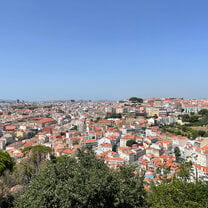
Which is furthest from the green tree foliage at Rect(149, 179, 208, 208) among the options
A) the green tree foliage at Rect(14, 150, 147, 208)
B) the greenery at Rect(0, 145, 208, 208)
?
the green tree foliage at Rect(14, 150, 147, 208)

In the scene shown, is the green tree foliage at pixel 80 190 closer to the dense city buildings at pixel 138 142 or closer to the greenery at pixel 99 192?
the greenery at pixel 99 192

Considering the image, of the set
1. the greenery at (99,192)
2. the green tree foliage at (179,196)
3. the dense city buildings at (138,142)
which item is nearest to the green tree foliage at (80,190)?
the greenery at (99,192)

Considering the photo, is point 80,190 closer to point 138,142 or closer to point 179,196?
point 179,196

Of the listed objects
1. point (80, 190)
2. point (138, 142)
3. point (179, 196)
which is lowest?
point (138, 142)

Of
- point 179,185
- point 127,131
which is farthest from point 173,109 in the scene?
point 179,185

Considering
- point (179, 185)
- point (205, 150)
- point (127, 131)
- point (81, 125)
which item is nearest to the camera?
point (179, 185)

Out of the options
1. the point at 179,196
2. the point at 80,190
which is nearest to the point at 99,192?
the point at 80,190

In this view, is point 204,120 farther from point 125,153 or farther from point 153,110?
point 125,153

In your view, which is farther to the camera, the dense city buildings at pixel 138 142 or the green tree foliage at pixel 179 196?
the dense city buildings at pixel 138 142
